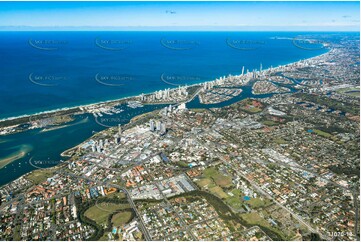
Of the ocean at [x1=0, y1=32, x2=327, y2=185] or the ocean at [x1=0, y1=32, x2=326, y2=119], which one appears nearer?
the ocean at [x1=0, y1=32, x2=327, y2=185]

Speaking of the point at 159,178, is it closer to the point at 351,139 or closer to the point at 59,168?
the point at 59,168

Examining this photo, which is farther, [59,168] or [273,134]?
[273,134]

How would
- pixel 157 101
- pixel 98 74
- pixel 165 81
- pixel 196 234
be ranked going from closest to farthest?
pixel 196 234, pixel 157 101, pixel 165 81, pixel 98 74

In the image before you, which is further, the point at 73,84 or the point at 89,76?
the point at 89,76

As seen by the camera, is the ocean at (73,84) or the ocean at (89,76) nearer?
the ocean at (73,84)

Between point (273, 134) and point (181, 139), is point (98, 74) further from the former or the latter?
point (273, 134)

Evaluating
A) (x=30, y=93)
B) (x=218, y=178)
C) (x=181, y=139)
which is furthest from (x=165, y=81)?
(x=218, y=178)

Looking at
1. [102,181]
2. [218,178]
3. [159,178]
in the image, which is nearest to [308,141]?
[218,178]

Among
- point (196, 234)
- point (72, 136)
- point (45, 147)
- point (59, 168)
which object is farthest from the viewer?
point (72, 136)

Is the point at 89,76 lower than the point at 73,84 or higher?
higher
